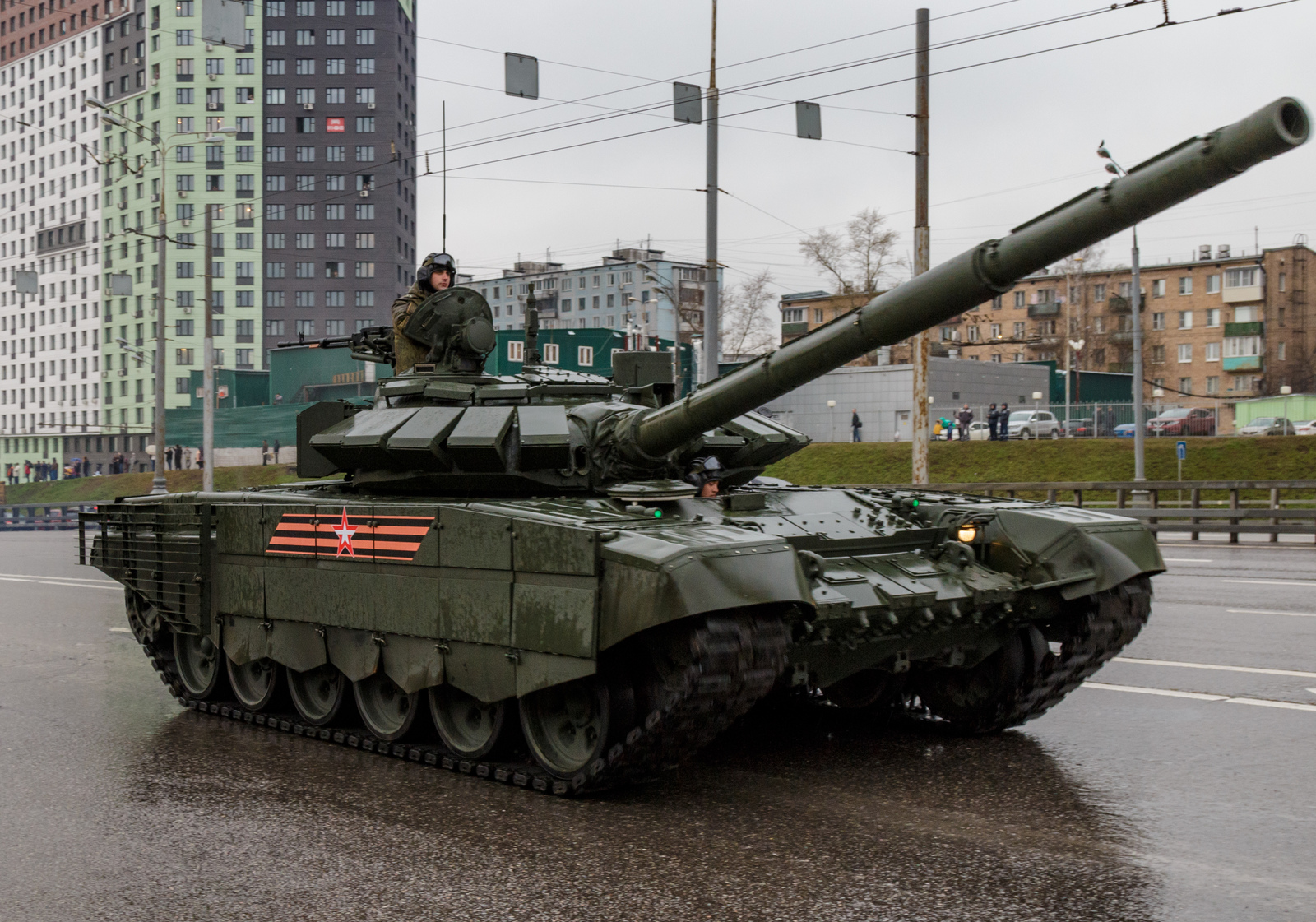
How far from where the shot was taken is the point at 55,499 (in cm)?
6159

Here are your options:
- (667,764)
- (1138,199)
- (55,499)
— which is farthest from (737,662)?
(55,499)

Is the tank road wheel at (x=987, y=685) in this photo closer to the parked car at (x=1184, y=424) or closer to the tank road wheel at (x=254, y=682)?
the tank road wheel at (x=254, y=682)

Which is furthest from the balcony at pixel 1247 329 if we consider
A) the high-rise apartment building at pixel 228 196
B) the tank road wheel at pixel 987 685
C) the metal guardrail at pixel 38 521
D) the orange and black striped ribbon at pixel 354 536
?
the orange and black striped ribbon at pixel 354 536

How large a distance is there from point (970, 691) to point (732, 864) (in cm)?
327

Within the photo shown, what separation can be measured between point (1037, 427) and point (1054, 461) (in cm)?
740

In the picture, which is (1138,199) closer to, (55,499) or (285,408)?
(285,408)

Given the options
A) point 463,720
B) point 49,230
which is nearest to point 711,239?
point 463,720

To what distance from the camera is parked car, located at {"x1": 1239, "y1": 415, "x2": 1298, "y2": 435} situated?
4378 cm

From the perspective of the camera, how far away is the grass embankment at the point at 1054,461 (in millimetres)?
34375

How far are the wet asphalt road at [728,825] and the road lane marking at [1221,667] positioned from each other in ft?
0.37

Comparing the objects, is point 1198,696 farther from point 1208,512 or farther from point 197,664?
point 1208,512

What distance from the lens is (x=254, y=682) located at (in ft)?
32.0

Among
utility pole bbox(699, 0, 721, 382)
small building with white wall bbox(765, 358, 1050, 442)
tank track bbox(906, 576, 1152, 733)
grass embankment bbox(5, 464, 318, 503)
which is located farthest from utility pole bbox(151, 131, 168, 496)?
tank track bbox(906, 576, 1152, 733)

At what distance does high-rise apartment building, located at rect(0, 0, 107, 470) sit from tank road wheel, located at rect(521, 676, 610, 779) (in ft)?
326
